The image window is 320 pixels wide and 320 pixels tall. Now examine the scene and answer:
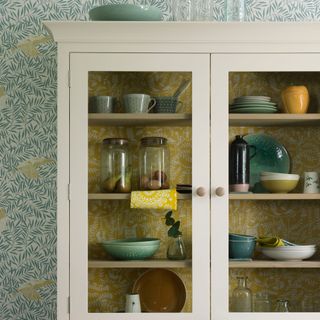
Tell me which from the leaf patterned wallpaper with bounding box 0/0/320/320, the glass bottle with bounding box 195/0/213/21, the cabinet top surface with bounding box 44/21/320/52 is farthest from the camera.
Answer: the leaf patterned wallpaper with bounding box 0/0/320/320

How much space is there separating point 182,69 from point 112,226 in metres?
0.64

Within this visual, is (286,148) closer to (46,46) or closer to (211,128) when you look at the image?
(211,128)

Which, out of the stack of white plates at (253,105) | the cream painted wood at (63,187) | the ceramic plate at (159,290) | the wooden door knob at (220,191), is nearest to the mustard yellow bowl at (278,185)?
the wooden door knob at (220,191)

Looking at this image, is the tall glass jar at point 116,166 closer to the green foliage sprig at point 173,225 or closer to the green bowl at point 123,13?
the green foliage sprig at point 173,225

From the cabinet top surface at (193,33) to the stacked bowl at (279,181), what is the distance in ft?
1.56

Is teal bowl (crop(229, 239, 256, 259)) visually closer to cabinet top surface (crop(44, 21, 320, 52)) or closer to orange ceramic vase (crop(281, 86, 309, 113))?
orange ceramic vase (crop(281, 86, 309, 113))

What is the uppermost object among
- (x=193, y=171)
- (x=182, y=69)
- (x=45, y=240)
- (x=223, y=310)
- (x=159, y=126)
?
(x=182, y=69)

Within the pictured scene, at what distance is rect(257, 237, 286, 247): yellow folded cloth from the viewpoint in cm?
280

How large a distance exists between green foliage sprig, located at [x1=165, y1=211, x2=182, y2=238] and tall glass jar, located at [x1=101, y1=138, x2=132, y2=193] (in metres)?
0.18

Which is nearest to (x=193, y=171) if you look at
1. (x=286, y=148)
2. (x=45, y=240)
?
(x=286, y=148)

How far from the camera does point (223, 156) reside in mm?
2760

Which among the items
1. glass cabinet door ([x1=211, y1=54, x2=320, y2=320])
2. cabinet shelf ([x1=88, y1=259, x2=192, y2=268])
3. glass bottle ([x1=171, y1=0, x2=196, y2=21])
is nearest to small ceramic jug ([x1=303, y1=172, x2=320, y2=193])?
glass cabinet door ([x1=211, y1=54, x2=320, y2=320])

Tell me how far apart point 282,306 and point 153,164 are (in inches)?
28.6

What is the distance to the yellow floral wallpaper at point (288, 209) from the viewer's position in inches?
109
